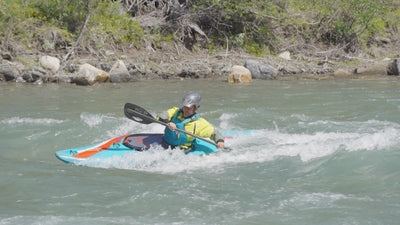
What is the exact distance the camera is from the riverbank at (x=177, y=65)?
12.2 metres

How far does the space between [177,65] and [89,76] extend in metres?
3.31

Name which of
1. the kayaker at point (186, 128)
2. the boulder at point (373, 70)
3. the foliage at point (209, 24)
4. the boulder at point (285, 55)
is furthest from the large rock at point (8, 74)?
the boulder at point (373, 70)

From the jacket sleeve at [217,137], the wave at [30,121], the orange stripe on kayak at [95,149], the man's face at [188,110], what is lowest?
the wave at [30,121]

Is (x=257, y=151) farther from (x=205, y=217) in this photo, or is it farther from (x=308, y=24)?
(x=308, y=24)

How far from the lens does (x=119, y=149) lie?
18.0 ft

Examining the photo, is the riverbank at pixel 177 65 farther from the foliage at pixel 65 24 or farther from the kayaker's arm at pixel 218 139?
the kayaker's arm at pixel 218 139

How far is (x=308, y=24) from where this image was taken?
1753 cm

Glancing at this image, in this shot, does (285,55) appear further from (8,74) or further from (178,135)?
(178,135)

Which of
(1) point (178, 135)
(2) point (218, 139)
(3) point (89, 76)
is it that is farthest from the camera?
(3) point (89, 76)

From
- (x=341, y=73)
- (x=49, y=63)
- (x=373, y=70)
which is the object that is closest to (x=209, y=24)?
(x=341, y=73)

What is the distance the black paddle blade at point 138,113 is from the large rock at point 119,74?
682cm

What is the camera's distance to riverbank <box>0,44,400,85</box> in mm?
12242

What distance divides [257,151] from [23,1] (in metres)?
11.3

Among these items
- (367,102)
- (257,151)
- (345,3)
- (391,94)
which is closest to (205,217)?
(257,151)
